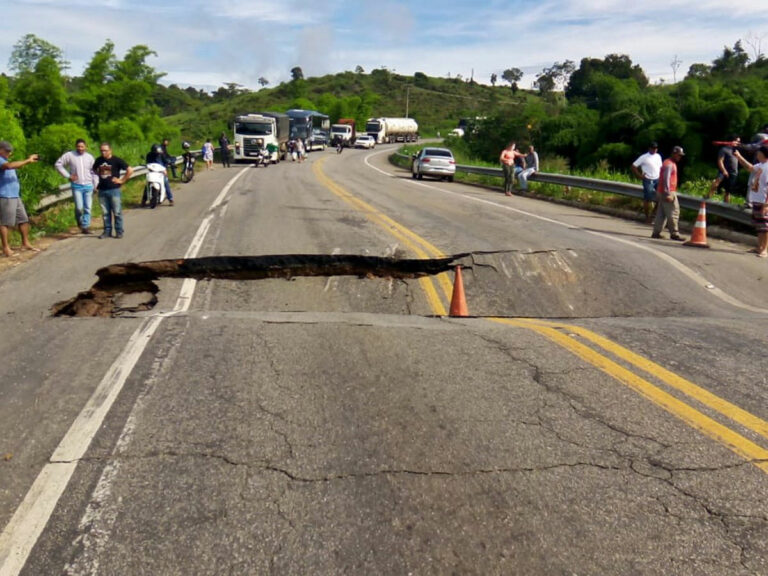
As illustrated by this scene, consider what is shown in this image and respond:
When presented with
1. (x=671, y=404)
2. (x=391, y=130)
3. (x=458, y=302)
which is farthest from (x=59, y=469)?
(x=391, y=130)

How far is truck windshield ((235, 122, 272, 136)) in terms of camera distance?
38219 mm

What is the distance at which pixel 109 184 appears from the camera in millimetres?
11234

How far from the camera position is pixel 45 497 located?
10.6 feet

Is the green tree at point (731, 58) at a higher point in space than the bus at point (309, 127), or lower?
higher

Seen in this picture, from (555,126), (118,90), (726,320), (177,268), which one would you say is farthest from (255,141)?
(726,320)

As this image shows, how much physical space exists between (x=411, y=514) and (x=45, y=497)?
182cm

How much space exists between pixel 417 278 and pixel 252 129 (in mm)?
31707

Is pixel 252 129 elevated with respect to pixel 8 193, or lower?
elevated

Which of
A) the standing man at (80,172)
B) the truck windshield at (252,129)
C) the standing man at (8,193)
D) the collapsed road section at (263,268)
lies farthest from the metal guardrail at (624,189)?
the truck windshield at (252,129)

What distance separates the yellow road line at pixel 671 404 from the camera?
3.68 metres

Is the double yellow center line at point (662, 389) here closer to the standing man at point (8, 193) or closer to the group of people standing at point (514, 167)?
the standing man at point (8, 193)

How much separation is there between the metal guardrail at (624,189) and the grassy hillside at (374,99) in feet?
232

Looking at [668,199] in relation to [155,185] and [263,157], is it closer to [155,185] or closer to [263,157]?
[155,185]

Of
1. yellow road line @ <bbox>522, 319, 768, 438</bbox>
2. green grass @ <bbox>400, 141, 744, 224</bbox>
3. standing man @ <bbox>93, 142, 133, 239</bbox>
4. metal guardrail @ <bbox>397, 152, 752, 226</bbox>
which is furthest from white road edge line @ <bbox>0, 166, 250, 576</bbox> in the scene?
green grass @ <bbox>400, 141, 744, 224</bbox>
